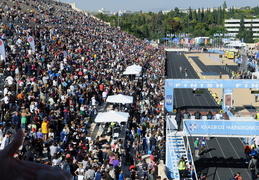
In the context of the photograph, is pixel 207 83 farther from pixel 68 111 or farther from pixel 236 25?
pixel 236 25

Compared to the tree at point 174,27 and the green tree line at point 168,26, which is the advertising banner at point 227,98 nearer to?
the green tree line at point 168,26

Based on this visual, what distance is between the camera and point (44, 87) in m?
20.2

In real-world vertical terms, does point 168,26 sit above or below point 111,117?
above

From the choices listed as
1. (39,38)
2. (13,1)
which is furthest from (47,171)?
(13,1)

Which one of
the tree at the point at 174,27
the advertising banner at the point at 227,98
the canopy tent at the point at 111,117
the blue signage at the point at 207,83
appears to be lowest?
the advertising banner at the point at 227,98

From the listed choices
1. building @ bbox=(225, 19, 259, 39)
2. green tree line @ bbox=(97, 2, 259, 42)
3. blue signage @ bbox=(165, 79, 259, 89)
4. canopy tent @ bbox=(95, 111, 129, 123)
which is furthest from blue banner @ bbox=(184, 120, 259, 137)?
building @ bbox=(225, 19, 259, 39)

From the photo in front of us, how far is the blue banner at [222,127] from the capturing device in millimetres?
18266

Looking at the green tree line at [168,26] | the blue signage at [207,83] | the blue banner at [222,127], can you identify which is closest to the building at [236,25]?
the green tree line at [168,26]

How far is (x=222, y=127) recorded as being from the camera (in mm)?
18500

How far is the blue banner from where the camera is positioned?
1827cm

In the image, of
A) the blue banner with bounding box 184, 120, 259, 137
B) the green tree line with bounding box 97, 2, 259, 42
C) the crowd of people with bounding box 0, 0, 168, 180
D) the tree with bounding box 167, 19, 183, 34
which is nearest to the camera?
the crowd of people with bounding box 0, 0, 168, 180

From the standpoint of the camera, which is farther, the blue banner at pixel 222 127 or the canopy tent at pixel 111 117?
the blue banner at pixel 222 127

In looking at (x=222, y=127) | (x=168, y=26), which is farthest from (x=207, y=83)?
(x=168, y=26)

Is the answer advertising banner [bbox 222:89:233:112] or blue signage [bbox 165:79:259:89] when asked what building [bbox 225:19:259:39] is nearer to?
advertising banner [bbox 222:89:233:112]
